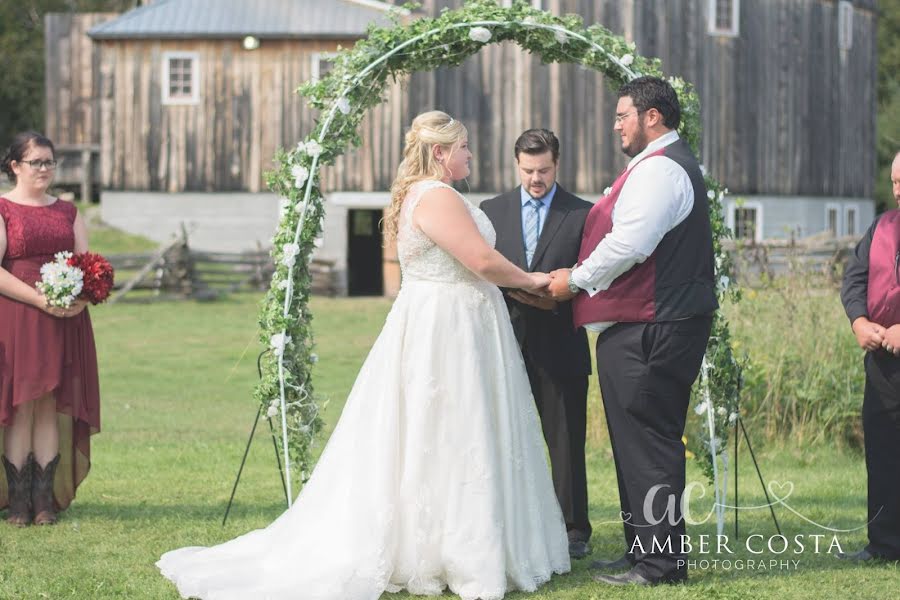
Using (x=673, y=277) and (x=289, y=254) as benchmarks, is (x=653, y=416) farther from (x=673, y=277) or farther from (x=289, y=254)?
(x=289, y=254)

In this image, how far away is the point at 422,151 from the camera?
6.34 metres

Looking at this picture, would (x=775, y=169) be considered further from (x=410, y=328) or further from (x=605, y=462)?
(x=410, y=328)

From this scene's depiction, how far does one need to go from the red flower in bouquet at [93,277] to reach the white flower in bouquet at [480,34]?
106 inches

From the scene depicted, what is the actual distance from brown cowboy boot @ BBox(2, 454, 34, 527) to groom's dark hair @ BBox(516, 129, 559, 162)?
3.66 metres

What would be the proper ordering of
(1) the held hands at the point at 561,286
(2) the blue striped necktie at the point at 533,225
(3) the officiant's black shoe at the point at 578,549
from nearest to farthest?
1. (1) the held hands at the point at 561,286
2. (3) the officiant's black shoe at the point at 578,549
3. (2) the blue striped necktie at the point at 533,225

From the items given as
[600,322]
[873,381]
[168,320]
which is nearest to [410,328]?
[600,322]

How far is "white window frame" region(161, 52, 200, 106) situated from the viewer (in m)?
28.1

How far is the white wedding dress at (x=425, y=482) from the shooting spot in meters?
6.03

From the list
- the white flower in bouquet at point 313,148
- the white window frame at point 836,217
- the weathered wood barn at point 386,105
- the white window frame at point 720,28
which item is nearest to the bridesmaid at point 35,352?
the white flower in bouquet at point 313,148

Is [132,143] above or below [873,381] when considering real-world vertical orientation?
above

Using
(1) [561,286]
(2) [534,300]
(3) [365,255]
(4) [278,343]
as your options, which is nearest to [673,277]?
(1) [561,286]

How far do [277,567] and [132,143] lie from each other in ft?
77.6

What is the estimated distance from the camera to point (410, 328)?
6.36 meters

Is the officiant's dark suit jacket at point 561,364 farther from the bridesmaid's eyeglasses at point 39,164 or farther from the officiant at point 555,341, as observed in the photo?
the bridesmaid's eyeglasses at point 39,164
